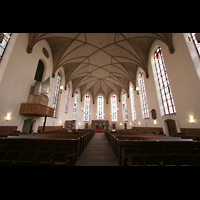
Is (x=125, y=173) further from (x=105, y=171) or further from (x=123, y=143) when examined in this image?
(x=123, y=143)

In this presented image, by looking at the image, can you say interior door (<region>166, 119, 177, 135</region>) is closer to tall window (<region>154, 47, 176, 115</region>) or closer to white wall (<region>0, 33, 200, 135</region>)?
white wall (<region>0, 33, 200, 135</region>)

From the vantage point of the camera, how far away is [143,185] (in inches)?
44.2

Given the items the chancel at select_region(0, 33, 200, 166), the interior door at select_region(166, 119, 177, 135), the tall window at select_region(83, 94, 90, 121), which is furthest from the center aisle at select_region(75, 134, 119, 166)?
the tall window at select_region(83, 94, 90, 121)

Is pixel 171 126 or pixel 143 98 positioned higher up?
pixel 143 98

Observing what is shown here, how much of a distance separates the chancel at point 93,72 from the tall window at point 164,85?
0.33 ft

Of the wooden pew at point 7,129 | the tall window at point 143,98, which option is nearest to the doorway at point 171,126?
the tall window at point 143,98

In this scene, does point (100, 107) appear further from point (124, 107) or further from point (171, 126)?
point (171, 126)

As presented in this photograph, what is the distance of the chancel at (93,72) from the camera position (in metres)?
2.85

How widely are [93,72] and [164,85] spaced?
12.6 metres

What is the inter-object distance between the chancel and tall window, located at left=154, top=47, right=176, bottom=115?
0.33ft

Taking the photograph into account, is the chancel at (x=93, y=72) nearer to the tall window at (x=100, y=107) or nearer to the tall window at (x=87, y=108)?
the tall window at (x=87, y=108)

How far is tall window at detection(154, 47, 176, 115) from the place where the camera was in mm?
8820

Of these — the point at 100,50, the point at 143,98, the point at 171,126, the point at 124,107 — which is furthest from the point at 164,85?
the point at 124,107

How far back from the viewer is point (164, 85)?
9531 millimetres
